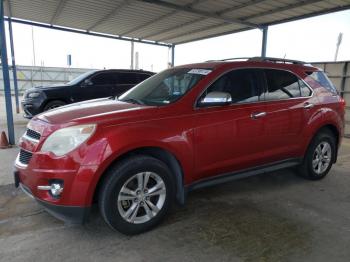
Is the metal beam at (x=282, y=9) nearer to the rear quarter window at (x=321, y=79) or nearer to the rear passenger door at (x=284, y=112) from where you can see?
the rear quarter window at (x=321, y=79)

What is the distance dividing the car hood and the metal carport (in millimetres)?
4155

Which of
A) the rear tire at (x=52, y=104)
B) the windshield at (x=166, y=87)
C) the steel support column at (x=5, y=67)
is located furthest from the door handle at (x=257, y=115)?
the rear tire at (x=52, y=104)

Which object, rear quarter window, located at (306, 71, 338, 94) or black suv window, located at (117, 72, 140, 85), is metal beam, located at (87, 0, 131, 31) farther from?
rear quarter window, located at (306, 71, 338, 94)

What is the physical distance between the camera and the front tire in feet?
9.52

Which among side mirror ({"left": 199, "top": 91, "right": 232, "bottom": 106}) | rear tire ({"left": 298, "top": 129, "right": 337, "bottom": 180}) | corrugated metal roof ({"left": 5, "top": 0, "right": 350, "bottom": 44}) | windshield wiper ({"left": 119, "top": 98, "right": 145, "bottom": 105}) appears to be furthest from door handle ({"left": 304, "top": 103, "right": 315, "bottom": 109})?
corrugated metal roof ({"left": 5, "top": 0, "right": 350, "bottom": 44})

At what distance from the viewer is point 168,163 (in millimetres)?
3312

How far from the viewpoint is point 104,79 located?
9.50 m

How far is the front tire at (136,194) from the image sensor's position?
2.90 m

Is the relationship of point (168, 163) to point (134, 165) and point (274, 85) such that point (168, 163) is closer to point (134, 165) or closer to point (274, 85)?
point (134, 165)

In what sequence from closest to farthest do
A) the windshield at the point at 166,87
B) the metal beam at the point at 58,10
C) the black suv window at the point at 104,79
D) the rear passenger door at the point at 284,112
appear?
the windshield at the point at 166,87
the rear passenger door at the point at 284,112
the black suv window at the point at 104,79
the metal beam at the point at 58,10

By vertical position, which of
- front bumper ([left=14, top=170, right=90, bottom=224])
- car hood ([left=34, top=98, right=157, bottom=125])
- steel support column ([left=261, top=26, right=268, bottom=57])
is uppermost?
steel support column ([left=261, top=26, right=268, bottom=57])

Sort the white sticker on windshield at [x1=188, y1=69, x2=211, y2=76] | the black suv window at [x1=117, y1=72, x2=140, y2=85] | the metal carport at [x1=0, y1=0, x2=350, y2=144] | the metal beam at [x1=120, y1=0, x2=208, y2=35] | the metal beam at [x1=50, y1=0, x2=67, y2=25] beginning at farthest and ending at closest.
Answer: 1. the black suv window at [x1=117, y1=72, x2=140, y2=85]
2. the metal beam at [x1=50, y1=0, x2=67, y2=25]
3. the metal beam at [x1=120, y1=0, x2=208, y2=35]
4. the metal carport at [x1=0, y1=0, x2=350, y2=144]
5. the white sticker on windshield at [x1=188, y1=69, x2=211, y2=76]

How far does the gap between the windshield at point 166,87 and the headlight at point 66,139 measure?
35.4 inches

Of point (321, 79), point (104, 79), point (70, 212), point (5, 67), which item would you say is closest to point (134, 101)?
point (70, 212)
